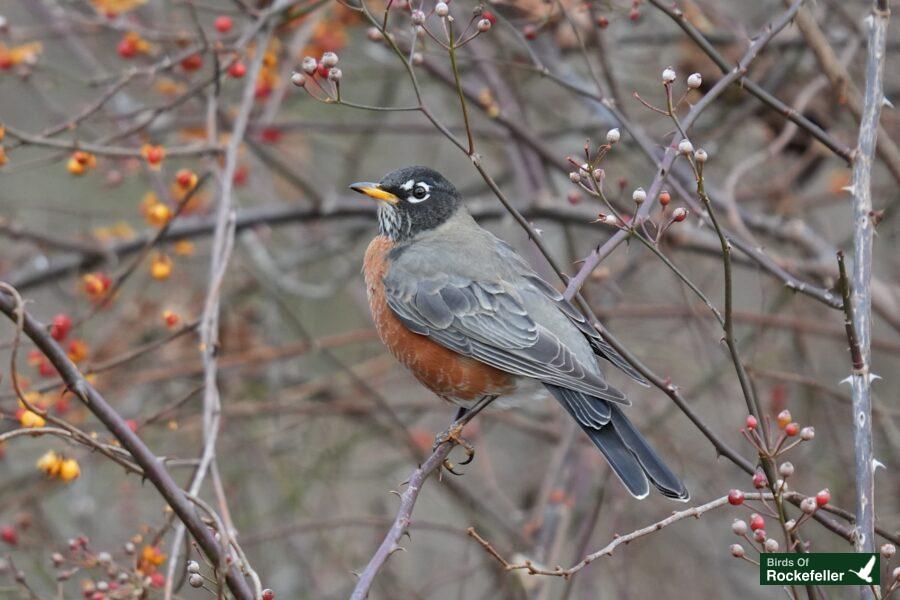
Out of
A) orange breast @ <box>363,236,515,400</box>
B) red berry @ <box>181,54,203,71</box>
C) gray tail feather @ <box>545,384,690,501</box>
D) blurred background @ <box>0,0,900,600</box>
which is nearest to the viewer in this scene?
gray tail feather @ <box>545,384,690,501</box>

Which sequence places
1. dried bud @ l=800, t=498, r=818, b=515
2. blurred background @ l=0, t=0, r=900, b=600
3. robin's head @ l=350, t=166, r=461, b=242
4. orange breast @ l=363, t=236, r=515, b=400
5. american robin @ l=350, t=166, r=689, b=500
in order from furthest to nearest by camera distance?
blurred background @ l=0, t=0, r=900, b=600, robin's head @ l=350, t=166, r=461, b=242, orange breast @ l=363, t=236, r=515, b=400, american robin @ l=350, t=166, r=689, b=500, dried bud @ l=800, t=498, r=818, b=515

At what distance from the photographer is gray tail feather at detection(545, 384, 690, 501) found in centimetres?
317

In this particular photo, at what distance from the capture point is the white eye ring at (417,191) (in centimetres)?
435

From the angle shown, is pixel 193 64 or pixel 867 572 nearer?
pixel 867 572

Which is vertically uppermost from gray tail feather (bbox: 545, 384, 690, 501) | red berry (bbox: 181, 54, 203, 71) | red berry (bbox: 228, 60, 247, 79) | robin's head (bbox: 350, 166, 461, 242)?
red berry (bbox: 181, 54, 203, 71)

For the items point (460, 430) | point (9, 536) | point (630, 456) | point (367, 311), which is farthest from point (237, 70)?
point (367, 311)

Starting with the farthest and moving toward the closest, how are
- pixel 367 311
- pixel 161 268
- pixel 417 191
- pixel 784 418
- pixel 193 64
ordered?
pixel 367 311, pixel 193 64, pixel 417 191, pixel 161 268, pixel 784 418

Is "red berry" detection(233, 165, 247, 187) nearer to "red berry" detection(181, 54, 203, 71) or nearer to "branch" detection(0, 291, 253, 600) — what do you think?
"red berry" detection(181, 54, 203, 71)

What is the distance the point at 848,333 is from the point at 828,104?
3.47 meters

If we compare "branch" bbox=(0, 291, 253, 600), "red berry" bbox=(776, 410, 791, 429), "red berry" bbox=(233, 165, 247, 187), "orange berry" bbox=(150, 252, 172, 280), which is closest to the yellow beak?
"orange berry" bbox=(150, 252, 172, 280)

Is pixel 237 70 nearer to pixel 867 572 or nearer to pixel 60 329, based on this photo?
pixel 60 329

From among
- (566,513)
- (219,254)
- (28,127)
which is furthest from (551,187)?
(28,127)

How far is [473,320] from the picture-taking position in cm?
397

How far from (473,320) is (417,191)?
0.69 metres
